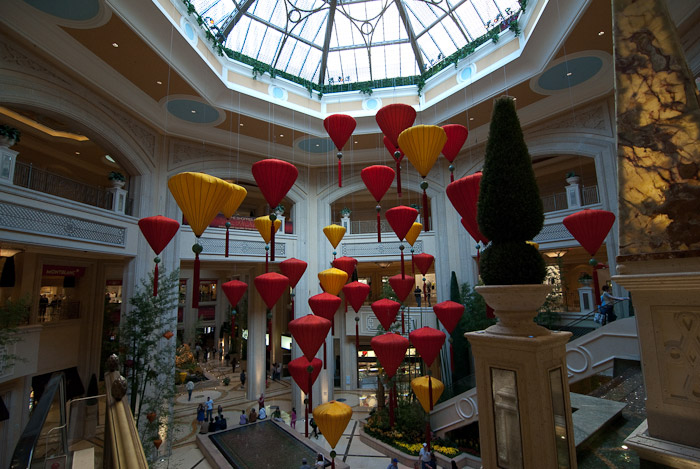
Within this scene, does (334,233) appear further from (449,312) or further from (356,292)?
(449,312)

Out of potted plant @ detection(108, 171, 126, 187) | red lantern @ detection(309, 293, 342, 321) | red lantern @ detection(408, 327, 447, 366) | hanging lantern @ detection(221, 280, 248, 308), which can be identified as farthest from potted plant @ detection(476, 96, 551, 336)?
potted plant @ detection(108, 171, 126, 187)

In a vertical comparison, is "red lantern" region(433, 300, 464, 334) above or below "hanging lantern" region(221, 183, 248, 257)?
below

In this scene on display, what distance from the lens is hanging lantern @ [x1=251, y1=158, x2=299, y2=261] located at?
5.55 m

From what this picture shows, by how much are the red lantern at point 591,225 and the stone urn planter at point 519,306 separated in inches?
206

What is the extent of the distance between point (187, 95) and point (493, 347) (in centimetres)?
945

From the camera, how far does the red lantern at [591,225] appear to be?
253 inches

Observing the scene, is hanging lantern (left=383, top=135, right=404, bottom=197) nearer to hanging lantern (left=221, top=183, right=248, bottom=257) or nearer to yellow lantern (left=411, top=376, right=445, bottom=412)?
hanging lantern (left=221, top=183, right=248, bottom=257)

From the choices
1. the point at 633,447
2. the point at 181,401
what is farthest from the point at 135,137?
the point at 633,447

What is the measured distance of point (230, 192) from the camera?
5059mm

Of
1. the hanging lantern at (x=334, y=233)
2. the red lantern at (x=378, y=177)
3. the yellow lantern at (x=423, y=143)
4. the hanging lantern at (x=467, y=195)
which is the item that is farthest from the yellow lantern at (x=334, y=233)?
the hanging lantern at (x=467, y=195)

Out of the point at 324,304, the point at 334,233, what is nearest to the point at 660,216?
the point at 324,304

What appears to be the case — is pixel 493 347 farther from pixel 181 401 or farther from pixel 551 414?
pixel 181 401

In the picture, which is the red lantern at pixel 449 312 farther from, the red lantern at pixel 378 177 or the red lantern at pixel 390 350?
the red lantern at pixel 378 177

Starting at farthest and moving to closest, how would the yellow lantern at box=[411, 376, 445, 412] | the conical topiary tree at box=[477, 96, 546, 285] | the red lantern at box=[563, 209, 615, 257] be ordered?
the yellow lantern at box=[411, 376, 445, 412]
the red lantern at box=[563, 209, 615, 257]
the conical topiary tree at box=[477, 96, 546, 285]
